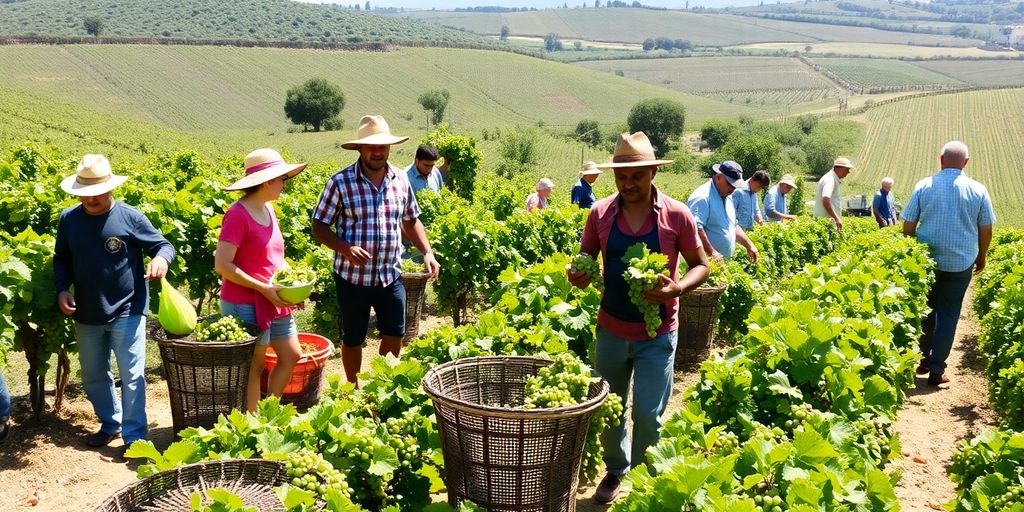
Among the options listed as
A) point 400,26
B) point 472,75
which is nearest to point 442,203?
point 472,75

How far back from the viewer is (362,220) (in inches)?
233

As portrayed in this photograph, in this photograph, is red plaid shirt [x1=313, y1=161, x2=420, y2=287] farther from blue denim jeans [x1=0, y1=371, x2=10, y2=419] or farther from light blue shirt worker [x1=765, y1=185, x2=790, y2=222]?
light blue shirt worker [x1=765, y1=185, x2=790, y2=222]

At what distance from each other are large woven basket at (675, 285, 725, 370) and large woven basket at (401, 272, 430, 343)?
2787 millimetres

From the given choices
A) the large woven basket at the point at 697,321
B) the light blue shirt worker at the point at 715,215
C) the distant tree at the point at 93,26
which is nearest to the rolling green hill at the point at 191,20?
the distant tree at the point at 93,26

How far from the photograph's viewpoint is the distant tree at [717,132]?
281ft

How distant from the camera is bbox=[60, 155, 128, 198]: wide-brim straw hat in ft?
17.5

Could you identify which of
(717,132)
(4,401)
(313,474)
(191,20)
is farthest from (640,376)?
(191,20)

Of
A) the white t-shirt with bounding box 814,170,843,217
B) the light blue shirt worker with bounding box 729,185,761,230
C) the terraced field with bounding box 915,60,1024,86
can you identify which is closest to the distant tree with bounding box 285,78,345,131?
the white t-shirt with bounding box 814,170,843,217

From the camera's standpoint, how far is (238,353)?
5.45m

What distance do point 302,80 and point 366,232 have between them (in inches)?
3437

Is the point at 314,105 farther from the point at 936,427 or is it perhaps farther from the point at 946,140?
the point at 936,427

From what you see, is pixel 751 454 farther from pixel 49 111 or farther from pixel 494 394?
pixel 49 111

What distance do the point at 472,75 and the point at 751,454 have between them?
103 metres

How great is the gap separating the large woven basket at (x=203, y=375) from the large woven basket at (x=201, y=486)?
2.24 m
